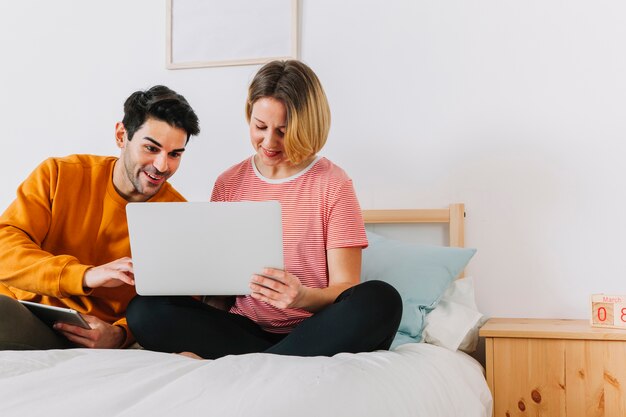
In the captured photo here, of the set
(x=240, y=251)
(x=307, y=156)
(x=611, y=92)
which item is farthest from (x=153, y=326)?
(x=611, y=92)

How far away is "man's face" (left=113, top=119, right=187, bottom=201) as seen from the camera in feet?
5.81

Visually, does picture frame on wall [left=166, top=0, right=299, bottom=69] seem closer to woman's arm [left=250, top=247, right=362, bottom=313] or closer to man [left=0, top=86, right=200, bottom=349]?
man [left=0, top=86, right=200, bottom=349]

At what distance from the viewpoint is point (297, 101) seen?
1666 mm

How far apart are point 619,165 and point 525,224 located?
1.02 ft

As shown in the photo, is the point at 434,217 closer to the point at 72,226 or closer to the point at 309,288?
the point at 309,288

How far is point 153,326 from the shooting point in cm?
153

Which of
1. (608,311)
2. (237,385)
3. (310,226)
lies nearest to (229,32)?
(310,226)

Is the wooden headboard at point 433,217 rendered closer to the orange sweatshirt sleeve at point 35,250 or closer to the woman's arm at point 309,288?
the woman's arm at point 309,288

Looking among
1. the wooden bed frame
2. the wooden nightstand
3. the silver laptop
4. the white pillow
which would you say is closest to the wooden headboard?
the wooden bed frame

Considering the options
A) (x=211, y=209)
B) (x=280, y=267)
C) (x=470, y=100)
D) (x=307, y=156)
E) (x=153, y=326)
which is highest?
(x=470, y=100)

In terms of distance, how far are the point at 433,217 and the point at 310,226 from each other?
0.61m

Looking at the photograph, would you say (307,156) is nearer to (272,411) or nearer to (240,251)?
(240,251)

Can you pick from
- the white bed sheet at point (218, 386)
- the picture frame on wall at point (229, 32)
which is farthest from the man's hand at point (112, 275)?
the picture frame on wall at point (229, 32)

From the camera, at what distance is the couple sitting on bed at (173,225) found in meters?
1.42
